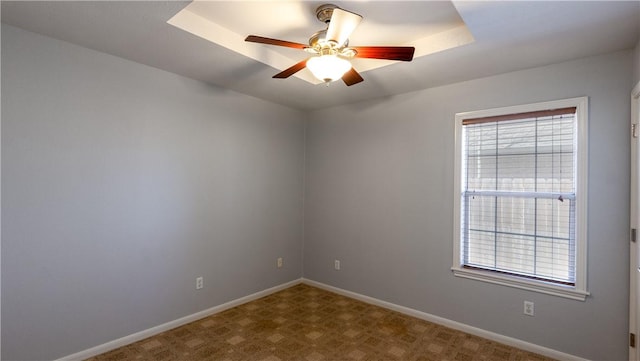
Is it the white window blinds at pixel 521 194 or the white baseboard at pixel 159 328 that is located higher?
the white window blinds at pixel 521 194

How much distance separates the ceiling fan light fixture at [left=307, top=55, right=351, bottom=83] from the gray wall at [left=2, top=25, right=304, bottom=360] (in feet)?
5.54

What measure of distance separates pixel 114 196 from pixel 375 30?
8.28 feet

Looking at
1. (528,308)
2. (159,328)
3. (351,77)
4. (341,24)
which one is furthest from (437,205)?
(159,328)

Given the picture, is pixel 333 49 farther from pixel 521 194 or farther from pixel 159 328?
pixel 159 328

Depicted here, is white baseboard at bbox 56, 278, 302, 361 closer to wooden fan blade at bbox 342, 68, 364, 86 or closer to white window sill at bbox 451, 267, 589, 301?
white window sill at bbox 451, 267, 589, 301

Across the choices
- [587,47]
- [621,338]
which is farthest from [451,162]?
[621,338]

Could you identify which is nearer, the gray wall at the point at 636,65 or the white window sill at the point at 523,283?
the gray wall at the point at 636,65

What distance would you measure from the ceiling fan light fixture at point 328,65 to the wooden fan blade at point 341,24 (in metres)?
0.11

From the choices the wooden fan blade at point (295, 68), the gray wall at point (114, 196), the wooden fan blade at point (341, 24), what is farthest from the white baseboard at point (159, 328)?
the wooden fan blade at point (341, 24)

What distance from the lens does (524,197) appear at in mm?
2822

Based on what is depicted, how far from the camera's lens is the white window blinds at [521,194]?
8.66ft

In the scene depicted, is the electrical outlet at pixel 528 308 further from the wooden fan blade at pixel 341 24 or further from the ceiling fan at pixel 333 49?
the wooden fan blade at pixel 341 24

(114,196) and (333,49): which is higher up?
(333,49)

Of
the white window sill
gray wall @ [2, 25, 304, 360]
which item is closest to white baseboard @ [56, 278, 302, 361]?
gray wall @ [2, 25, 304, 360]
